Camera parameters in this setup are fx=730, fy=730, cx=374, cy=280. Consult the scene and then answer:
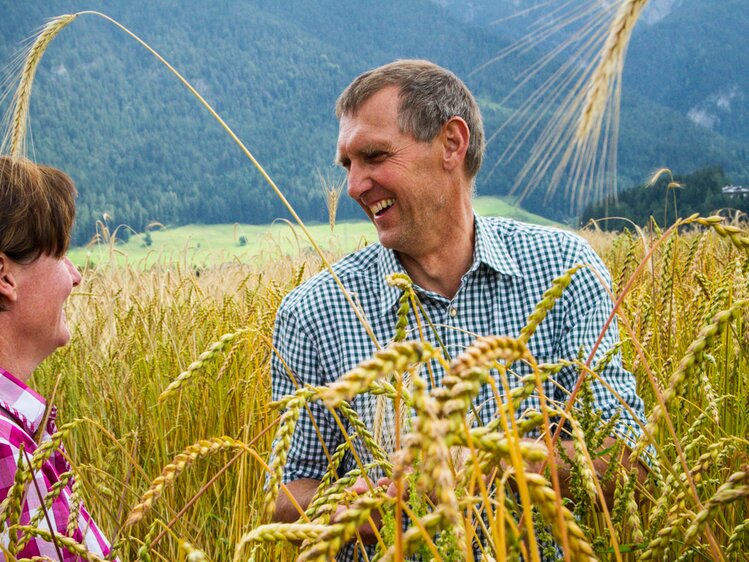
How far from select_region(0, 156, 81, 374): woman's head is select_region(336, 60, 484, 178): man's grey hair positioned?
96 cm

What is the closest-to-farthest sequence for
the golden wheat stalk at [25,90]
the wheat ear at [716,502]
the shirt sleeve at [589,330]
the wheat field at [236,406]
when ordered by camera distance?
the wheat ear at [716,502], the wheat field at [236,406], the golden wheat stalk at [25,90], the shirt sleeve at [589,330]

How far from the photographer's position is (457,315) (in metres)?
2.06

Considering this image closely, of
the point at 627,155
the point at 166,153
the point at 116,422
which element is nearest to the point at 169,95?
the point at 166,153

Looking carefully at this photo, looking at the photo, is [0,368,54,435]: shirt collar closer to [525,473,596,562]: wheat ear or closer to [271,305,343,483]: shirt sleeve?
[271,305,343,483]: shirt sleeve

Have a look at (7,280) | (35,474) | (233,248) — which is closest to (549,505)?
(35,474)

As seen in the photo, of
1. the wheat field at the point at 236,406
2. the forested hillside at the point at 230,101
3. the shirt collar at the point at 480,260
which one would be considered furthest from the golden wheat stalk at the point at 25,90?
the forested hillside at the point at 230,101

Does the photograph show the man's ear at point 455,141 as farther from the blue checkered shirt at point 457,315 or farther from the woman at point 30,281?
the woman at point 30,281

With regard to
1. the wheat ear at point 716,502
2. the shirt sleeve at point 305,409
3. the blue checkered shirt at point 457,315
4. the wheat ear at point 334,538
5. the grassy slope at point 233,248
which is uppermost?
the wheat ear at point 334,538

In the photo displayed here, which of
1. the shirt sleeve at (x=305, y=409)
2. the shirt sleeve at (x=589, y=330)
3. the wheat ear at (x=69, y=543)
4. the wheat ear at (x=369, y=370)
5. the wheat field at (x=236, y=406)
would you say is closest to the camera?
the wheat ear at (x=369, y=370)

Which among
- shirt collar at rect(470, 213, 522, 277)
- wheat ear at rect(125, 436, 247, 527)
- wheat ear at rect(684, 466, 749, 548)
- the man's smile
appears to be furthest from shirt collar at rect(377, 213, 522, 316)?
wheat ear at rect(684, 466, 749, 548)

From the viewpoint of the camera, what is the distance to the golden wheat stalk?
5.51 feet

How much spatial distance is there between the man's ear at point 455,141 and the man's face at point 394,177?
33 mm

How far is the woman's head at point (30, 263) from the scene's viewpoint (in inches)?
60.4

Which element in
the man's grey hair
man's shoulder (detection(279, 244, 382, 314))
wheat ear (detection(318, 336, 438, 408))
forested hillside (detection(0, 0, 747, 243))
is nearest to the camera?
wheat ear (detection(318, 336, 438, 408))
